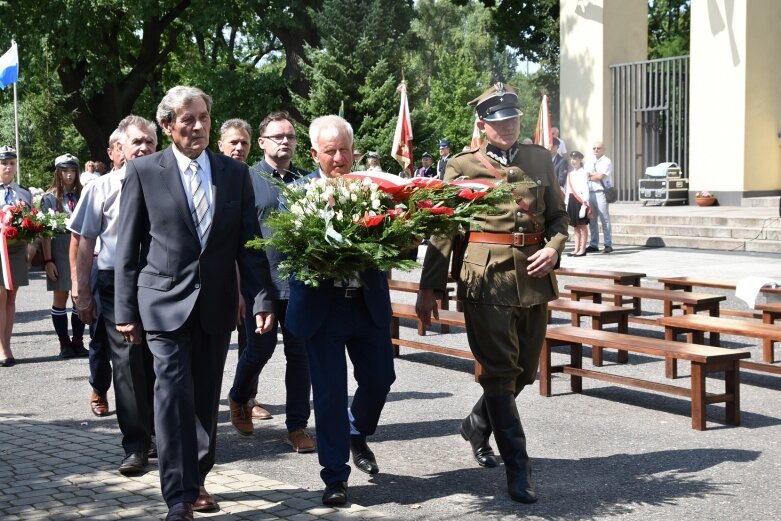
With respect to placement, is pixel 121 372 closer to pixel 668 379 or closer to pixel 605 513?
pixel 605 513

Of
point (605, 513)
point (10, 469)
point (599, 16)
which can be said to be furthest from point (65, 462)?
point (599, 16)

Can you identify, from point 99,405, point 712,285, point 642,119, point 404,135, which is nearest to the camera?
point 99,405

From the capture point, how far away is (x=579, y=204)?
1909cm

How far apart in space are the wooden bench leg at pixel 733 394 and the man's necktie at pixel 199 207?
367 cm

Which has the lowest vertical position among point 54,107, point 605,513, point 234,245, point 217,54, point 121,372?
point 605,513

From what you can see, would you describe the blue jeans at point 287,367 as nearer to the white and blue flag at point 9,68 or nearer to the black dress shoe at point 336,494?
the black dress shoe at point 336,494

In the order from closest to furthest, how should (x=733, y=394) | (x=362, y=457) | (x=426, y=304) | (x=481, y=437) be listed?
(x=426, y=304) < (x=362, y=457) < (x=481, y=437) < (x=733, y=394)

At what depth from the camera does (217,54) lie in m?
45.6

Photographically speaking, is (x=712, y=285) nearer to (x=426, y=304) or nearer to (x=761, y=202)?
(x=426, y=304)

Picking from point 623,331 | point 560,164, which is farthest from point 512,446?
point 560,164

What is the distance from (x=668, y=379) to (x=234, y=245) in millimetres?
4548

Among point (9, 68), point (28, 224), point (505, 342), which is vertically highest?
point (9, 68)

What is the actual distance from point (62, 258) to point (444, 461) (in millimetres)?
5901

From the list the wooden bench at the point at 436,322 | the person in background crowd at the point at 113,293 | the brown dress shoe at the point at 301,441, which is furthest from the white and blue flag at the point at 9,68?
the brown dress shoe at the point at 301,441
